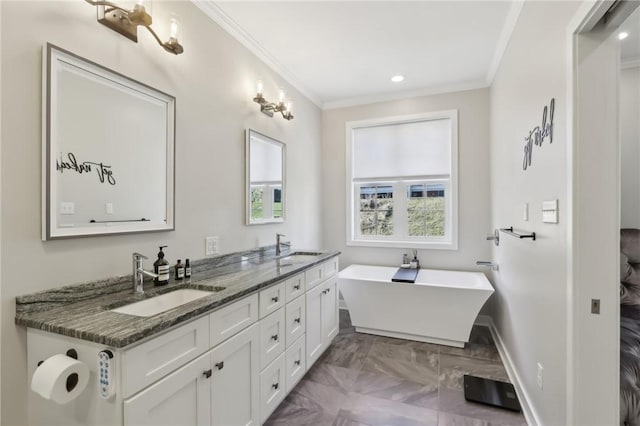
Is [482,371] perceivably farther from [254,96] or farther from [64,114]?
[64,114]

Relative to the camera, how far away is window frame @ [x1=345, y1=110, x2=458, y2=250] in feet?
11.8

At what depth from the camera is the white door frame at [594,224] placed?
123 centimetres

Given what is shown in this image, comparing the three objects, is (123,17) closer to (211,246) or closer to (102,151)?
(102,151)

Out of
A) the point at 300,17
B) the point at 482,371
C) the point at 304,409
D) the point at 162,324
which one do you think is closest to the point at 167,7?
the point at 300,17

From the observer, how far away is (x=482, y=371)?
2.51 metres

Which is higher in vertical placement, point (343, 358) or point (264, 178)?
point (264, 178)

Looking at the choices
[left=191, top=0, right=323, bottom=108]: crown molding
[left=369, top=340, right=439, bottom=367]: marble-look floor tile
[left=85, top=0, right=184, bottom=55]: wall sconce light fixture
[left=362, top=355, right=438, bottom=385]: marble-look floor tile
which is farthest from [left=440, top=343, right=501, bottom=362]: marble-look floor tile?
[left=85, top=0, right=184, bottom=55]: wall sconce light fixture

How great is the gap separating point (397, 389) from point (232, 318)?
59.0 inches

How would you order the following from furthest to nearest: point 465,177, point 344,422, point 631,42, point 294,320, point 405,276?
point 465,177 < point 405,276 < point 631,42 < point 294,320 < point 344,422

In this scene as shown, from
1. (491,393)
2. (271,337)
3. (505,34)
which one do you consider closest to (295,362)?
(271,337)

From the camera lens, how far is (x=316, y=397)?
2174 millimetres

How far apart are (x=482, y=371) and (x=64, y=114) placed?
328cm

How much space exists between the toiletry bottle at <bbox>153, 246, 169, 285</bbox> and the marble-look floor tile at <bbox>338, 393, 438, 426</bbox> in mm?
1432

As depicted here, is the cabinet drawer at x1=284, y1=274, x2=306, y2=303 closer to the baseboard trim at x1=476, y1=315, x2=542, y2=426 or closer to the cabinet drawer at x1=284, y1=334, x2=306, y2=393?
the cabinet drawer at x1=284, y1=334, x2=306, y2=393
